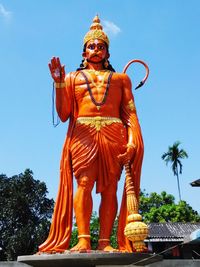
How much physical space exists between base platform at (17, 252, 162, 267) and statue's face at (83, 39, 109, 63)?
3347 millimetres

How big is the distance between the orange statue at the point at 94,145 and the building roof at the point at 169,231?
524 inches

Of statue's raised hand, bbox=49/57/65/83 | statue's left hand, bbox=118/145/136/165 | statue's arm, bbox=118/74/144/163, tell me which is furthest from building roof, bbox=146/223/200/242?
statue's raised hand, bbox=49/57/65/83

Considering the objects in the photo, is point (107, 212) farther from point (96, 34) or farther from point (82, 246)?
point (96, 34)

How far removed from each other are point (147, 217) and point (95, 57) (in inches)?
945

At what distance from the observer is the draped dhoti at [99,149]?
6.80 meters

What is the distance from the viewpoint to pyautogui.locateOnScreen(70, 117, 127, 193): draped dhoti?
6.80m

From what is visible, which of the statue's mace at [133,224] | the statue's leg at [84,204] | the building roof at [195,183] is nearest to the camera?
the statue's mace at [133,224]

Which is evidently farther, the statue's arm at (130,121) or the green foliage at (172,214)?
the green foliage at (172,214)

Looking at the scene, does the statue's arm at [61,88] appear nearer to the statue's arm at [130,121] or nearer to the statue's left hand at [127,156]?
the statue's arm at [130,121]

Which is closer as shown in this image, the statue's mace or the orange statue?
the statue's mace

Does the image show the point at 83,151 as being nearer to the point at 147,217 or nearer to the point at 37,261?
the point at 37,261

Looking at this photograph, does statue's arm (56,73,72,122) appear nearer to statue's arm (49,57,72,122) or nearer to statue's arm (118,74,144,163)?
statue's arm (49,57,72,122)

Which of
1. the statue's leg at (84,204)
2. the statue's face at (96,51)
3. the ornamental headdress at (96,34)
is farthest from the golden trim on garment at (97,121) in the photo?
the ornamental headdress at (96,34)

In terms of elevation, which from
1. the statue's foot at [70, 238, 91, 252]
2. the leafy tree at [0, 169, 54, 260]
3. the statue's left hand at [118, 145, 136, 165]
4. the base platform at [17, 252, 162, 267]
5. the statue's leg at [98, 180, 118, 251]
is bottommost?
the base platform at [17, 252, 162, 267]
